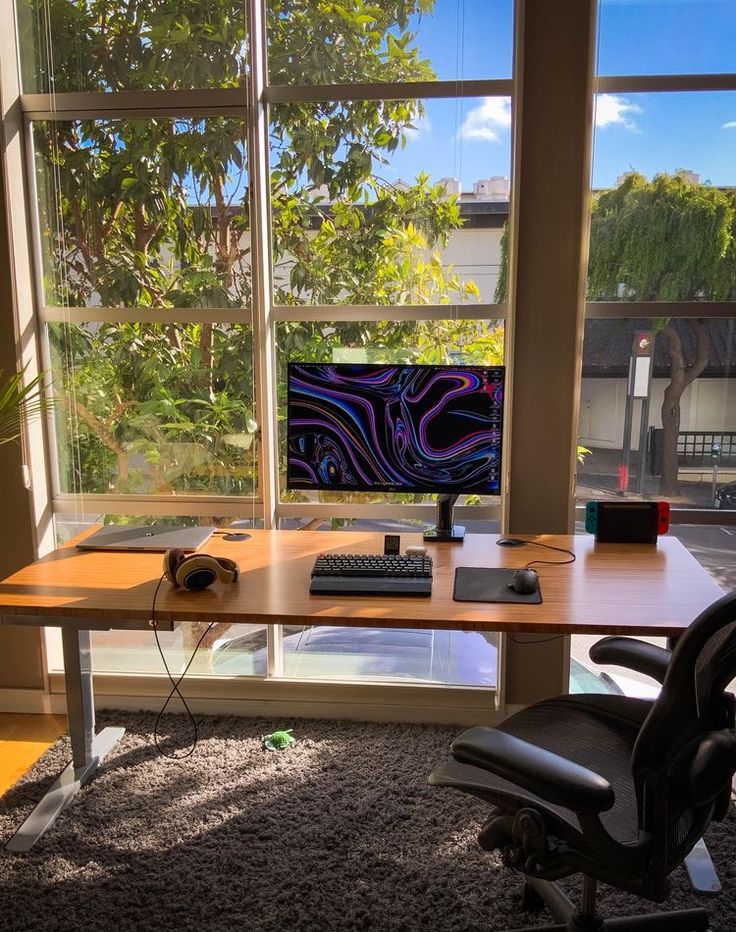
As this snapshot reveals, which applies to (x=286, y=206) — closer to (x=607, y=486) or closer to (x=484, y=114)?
(x=484, y=114)

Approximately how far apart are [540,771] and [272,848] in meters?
1.25

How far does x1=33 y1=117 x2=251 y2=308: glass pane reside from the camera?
9.59 ft

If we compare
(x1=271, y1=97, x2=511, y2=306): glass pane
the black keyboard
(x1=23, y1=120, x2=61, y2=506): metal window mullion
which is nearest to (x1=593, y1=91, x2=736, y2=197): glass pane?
(x1=271, y1=97, x2=511, y2=306): glass pane

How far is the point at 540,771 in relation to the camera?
4.73 ft

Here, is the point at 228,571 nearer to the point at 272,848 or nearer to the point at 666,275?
the point at 272,848

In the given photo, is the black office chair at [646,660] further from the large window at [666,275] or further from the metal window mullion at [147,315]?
the metal window mullion at [147,315]

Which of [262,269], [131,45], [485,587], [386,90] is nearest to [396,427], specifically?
[485,587]

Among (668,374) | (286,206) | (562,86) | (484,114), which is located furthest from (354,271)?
(668,374)

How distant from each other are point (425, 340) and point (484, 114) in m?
0.81

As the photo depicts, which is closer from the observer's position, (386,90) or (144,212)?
(386,90)

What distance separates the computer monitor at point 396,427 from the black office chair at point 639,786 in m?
1.06

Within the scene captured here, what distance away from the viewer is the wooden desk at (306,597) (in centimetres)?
198

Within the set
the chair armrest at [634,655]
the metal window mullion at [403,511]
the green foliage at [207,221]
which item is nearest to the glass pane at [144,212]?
the green foliage at [207,221]

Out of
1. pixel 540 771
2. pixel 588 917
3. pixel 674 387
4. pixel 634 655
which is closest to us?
pixel 540 771
